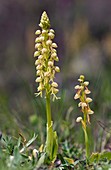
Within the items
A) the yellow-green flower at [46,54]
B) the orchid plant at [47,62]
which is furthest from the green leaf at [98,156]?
the yellow-green flower at [46,54]

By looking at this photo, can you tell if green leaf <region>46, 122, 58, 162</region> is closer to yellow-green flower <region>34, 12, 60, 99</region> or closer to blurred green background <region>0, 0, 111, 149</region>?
yellow-green flower <region>34, 12, 60, 99</region>

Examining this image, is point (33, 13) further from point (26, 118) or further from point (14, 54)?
point (26, 118)

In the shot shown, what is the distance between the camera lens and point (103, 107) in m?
3.45

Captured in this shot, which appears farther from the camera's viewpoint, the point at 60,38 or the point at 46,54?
the point at 60,38

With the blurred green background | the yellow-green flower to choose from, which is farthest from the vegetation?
the blurred green background

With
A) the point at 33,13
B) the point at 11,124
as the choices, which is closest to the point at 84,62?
the point at 33,13

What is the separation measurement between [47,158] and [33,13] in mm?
7526

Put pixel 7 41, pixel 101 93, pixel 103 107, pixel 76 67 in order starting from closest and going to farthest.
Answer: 1. pixel 103 107
2. pixel 101 93
3. pixel 76 67
4. pixel 7 41

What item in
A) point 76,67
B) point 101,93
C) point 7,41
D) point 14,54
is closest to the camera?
point 101,93

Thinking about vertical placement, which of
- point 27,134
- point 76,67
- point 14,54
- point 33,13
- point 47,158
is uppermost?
point 33,13

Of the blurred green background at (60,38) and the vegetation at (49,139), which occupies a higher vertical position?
the blurred green background at (60,38)

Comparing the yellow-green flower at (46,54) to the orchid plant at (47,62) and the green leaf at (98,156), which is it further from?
the green leaf at (98,156)

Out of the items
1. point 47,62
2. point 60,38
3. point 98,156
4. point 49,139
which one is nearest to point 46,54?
point 47,62

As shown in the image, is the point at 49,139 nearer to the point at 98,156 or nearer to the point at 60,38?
the point at 98,156
